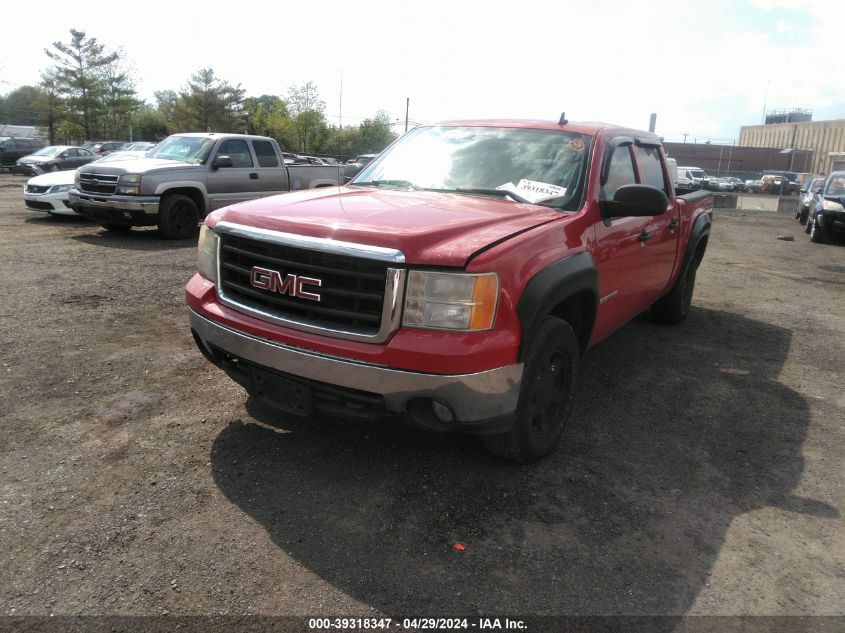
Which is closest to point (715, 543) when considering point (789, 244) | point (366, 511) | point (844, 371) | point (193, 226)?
point (366, 511)

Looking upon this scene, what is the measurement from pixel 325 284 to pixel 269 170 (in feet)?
31.8

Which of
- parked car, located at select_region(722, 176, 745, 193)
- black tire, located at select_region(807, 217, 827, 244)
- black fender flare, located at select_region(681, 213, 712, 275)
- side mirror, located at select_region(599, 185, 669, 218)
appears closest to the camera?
side mirror, located at select_region(599, 185, 669, 218)

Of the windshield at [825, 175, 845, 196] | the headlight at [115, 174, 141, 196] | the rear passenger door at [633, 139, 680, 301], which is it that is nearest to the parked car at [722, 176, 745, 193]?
the windshield at [825, 175, 845, 196]

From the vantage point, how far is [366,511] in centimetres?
300

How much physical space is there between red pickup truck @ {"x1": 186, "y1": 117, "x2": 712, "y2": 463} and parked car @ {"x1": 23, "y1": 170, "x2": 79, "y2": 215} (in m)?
10.5

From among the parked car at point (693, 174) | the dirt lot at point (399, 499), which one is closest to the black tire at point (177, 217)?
the dirt lot at point (399, 499)

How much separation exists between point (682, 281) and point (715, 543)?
12.7ft

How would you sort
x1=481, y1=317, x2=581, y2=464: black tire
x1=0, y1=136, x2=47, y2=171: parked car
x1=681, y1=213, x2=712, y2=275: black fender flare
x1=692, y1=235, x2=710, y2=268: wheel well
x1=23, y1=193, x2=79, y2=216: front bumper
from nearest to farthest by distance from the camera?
x1=481, y1=317, x2=581, y2=464: black tire < x1=681, y1=213, x2=712, y2=275: black fender flare < x1=692, y1=235, x2=710, y2=268: wheel well < x1=23, y1=193, x2=79, y2=216: front bumper < x1=0, y1=136, x2=47, y2=171: parked car

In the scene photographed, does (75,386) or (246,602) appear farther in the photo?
(75,386)

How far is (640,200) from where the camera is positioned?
143 inches

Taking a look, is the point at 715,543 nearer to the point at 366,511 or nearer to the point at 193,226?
the point at 366,511

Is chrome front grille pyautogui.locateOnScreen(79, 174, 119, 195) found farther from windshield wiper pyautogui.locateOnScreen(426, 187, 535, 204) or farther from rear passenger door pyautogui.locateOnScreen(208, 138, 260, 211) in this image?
windshield wiper pyautogui.locateOnScreen(426, 187, 535, 204)

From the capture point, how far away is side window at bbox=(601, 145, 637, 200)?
4.05 metres

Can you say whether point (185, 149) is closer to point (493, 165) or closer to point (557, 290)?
point (493, 165)
